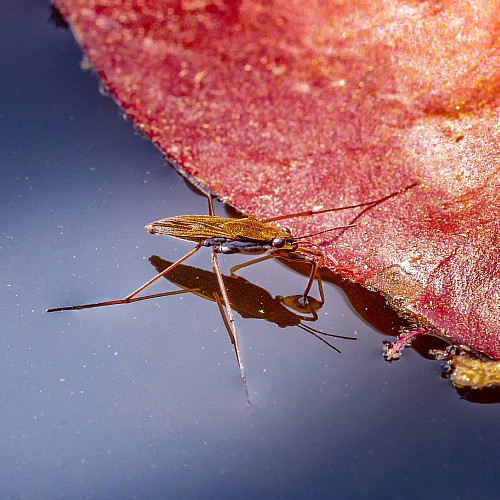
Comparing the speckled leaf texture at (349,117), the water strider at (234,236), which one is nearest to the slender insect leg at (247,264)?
the water strider at (234,236)

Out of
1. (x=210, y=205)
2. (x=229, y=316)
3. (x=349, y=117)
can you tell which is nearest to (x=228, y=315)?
(x=229, y=316)

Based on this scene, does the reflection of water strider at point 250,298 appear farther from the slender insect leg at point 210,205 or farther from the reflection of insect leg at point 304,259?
the slender insect leg at point 210,205

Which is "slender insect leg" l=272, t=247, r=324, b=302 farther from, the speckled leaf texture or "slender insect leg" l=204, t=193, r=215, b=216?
"slender insect leg" l=204, t=193, r=215, b=216

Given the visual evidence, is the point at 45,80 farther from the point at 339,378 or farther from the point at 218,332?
the point at 339,378

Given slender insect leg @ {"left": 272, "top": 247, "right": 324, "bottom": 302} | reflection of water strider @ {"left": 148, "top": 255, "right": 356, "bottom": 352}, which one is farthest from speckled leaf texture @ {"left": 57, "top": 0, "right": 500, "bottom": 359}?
reflection of water strider @ {"left": 148, "top": 255, "right": 356, "bottom": 352}

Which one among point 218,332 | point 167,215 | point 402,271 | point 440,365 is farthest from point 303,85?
point 440,365
